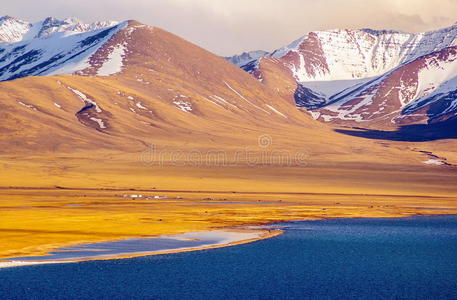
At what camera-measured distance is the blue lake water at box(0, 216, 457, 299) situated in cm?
4822

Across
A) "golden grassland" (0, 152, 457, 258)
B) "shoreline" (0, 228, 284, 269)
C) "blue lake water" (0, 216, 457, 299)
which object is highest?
"golden grassland" (0, 152, 457, 258)

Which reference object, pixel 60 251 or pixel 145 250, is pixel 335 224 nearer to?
pixel 145 250

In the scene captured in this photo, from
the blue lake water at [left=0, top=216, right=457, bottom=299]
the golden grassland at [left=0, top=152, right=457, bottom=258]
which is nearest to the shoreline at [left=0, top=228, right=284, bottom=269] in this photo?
the blue lake water at [left=0, top=216, right=457, bottom=299]

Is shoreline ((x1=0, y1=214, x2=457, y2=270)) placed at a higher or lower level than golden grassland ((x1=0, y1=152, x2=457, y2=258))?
lower

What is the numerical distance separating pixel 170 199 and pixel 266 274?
72.9 meters

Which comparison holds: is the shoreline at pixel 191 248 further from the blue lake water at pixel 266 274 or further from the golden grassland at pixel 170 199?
the golden grassland at pixel 170 199

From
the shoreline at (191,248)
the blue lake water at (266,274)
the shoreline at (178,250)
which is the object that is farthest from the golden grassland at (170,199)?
the blue lake water at (266,274)

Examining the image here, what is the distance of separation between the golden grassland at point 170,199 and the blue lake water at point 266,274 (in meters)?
8.68

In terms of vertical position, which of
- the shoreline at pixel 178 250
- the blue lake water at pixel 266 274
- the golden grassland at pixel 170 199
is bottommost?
the blue lake water at pixel 266 274

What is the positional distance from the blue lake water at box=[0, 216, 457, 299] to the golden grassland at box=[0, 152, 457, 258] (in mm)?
8680

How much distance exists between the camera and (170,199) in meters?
127

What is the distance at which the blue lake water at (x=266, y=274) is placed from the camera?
158 ft

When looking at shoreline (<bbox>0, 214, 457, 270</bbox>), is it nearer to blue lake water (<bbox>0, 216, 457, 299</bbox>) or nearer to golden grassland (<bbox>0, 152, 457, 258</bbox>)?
blue lake water (<bbox>0, 216, 457, 299</bbox>)

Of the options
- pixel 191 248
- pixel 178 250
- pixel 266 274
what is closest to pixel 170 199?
pixel 191 248
